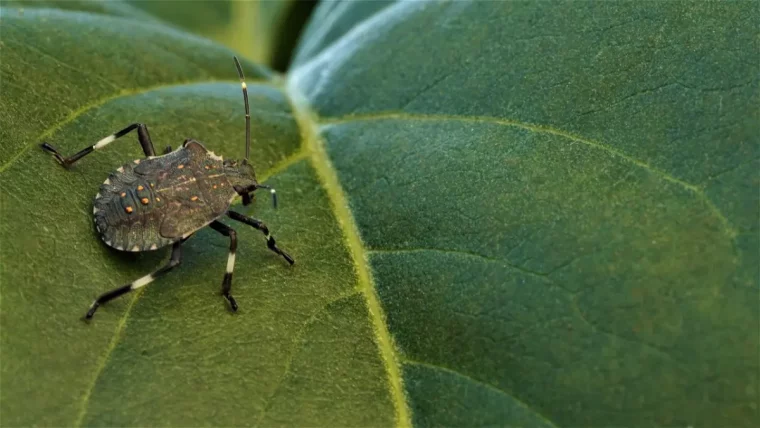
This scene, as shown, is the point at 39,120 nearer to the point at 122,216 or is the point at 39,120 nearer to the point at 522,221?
the point at 122,216

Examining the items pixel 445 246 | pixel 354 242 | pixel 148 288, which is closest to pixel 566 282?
pixel 445 246

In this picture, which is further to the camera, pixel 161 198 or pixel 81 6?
pixel 81 6

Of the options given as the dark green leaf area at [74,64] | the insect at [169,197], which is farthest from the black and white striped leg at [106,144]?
the dark green leaf area at [74,64]

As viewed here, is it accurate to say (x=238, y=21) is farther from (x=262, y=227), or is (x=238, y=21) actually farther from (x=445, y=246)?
(x=445, y=246)

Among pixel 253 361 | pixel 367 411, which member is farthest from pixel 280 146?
pixel 367 411

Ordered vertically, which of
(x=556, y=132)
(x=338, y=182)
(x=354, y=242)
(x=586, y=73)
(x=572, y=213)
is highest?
(x=586, y=73)

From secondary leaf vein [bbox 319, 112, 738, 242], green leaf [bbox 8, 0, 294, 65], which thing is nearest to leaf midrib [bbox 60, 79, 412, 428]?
secondary leaf vein [bbox 319, 112, 738, 242]

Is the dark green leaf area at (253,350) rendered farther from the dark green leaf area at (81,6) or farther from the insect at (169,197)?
the dark green leaf area at (81,6)
